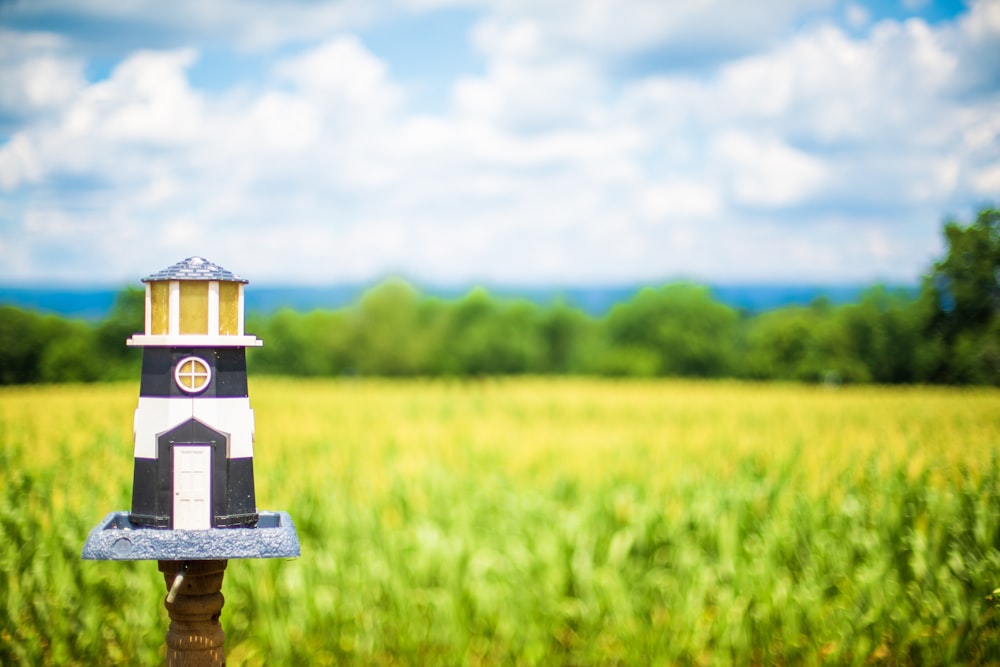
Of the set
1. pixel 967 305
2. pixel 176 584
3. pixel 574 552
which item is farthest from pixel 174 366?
pixel 967 305

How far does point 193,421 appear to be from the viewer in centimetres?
204

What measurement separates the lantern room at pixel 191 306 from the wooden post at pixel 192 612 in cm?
69

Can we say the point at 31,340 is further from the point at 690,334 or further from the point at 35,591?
the point at 690,334

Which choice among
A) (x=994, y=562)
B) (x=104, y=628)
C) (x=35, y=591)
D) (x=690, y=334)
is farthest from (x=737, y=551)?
(x=690, y=334)

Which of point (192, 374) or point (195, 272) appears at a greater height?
point (195, 272)

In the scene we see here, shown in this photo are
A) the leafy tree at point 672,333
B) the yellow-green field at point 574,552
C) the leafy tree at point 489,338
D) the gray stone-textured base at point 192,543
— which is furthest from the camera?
the leafy tree at point 489,338

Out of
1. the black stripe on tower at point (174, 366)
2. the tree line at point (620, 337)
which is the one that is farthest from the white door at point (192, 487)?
the tree line at point (620, 337)

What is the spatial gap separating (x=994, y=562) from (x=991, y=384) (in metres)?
1.30

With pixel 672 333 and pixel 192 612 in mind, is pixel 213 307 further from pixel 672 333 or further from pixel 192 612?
pixel 672 333

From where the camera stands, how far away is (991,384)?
4.54 metres

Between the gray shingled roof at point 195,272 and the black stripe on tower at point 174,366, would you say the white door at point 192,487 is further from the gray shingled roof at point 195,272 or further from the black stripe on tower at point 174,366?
A: the gray shingled roof at point 195,272

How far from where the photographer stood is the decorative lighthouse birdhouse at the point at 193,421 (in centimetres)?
200

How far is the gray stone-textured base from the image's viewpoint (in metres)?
1.92

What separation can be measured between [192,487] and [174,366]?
0.35 m
